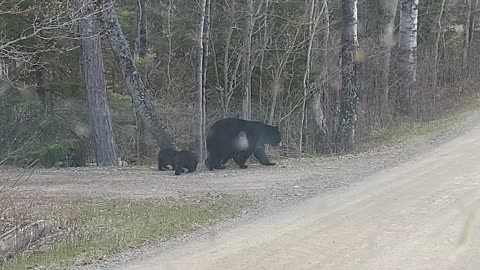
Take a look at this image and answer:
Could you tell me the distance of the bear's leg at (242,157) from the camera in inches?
601

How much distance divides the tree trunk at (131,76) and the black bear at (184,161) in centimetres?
319

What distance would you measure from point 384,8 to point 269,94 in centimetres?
735

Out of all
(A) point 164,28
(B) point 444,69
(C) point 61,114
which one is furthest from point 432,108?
(C) point 61,114

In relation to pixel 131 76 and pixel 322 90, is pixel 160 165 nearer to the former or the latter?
pixel 131 76

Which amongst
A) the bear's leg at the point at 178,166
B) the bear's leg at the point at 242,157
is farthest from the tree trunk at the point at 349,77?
the bear's leg at the point at 178,166

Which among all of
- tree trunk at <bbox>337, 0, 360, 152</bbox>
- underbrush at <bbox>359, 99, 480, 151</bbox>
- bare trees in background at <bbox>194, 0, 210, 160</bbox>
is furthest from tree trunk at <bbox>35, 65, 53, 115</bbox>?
underbrush at <bbox>359, 99, 480, 151</bbox>

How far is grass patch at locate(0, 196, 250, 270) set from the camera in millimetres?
7844

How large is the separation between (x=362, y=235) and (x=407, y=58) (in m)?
15.5

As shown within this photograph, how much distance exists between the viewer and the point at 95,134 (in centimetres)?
1909

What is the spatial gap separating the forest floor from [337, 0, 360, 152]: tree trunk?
1.56m

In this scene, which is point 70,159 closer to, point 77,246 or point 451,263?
point 77,246

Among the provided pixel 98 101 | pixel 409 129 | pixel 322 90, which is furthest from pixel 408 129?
pixel 98 101

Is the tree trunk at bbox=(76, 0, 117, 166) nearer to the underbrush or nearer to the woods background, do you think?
the woods background

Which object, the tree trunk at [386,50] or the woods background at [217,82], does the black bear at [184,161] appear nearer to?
the woods background at [217,82]
